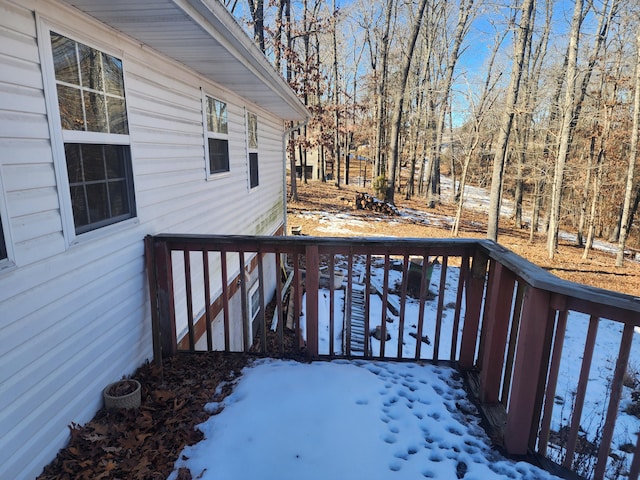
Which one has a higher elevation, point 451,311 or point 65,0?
point 65,0

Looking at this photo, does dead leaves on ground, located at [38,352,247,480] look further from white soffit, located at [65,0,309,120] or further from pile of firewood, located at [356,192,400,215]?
pile of firewood, located at [356,192,400,215]

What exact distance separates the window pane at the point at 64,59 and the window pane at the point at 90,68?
52 mm

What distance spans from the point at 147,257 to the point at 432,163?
69.7 ft

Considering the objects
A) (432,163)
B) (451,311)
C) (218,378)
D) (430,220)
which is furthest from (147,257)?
(432,163)

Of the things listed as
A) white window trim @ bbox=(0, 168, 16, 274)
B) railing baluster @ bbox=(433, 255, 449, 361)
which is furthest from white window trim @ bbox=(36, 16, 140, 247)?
railing baluster @ bbox=(433, 255, 449, 361)

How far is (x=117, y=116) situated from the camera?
8.80ft

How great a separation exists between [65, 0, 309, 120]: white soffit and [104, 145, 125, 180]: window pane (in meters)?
0.82

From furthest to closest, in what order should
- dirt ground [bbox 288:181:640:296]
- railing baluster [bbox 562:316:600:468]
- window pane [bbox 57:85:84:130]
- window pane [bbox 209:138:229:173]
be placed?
dirt ground [bbox 288:181:640:296], window pane [bbox 209:138:229:173], window pane [bbox 57:85:84:130], railing baluster [bbox 562:316:600:468]

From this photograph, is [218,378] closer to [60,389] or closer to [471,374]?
[60,389]

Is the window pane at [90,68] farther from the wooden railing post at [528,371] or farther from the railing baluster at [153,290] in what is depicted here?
the wooden railing post at [528,371]

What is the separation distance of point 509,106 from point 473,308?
36.0 ft

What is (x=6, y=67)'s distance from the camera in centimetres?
177

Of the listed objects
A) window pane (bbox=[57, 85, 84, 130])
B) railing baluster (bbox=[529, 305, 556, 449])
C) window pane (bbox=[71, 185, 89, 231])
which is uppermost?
window pane (bbox=[57, 85, 84, 130])

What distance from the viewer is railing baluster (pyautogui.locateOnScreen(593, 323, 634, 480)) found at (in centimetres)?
177
